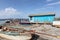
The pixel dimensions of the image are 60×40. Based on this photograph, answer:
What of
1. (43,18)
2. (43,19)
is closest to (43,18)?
(43,18)

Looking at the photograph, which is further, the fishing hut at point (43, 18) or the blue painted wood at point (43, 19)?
the blue painted wood at point (43, 19)

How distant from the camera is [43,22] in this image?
28484mm

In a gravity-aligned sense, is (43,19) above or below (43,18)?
below

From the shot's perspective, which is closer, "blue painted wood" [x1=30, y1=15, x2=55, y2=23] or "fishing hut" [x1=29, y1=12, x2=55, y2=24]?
"fishing hut" [x1=29, y1=12, x2=55, y2=24]

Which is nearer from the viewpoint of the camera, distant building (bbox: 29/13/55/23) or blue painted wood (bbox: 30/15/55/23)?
distant building (bbox: 29/13/55/23)

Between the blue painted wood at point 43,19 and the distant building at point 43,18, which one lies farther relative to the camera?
the blue painted wood at point 43,19

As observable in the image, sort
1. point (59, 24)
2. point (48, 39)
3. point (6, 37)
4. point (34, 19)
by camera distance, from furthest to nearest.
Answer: point (34, 19), point (59, 24), point (48, 39), point (6, 37)

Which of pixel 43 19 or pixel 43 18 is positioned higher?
pixel 43 18

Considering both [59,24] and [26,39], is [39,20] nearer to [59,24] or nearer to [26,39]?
[59,24]

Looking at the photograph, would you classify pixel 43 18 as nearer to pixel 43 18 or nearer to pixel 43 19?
pixel 43 18

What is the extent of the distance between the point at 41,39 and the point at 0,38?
15.7ft

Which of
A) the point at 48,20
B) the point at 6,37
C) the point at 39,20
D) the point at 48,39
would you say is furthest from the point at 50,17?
the point at 6,37

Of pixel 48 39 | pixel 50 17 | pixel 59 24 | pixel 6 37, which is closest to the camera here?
pixel 6 37

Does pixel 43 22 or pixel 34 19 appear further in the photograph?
pixel 34 19
